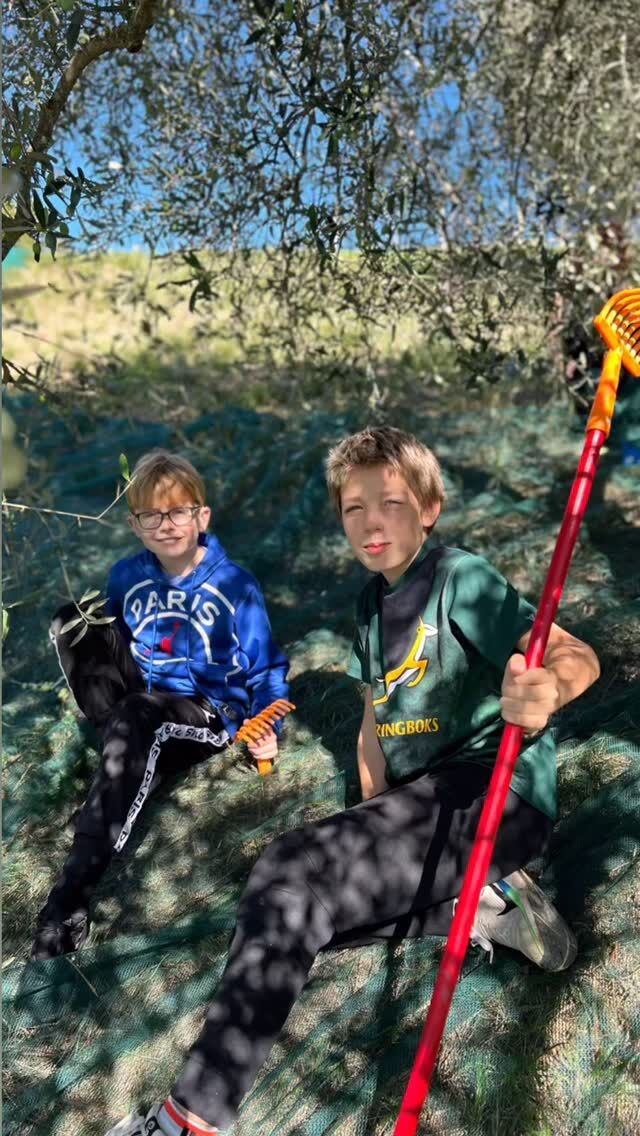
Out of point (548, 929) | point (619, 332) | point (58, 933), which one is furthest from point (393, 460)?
point (58, 933)

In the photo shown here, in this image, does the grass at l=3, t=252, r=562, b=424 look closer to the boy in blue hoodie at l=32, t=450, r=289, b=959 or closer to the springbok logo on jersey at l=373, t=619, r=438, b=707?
the boy in blue hoodie at l=32, t=450, r=289, b=959

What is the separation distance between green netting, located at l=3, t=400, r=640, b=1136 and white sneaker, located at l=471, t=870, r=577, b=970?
65 mm

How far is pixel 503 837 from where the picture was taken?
2.50 m

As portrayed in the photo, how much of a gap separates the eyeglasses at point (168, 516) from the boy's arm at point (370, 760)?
976 millimetres

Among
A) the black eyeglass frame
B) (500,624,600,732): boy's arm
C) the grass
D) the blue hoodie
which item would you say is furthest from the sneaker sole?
the grass

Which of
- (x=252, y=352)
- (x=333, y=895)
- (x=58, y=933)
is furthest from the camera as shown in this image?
(x=252, y=352)

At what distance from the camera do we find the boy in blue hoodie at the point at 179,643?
3.57 m

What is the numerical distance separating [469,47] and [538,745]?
3945 millimetres

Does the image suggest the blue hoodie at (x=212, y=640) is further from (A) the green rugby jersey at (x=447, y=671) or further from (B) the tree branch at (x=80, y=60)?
(B) the tree branch at (x=80, y=60)

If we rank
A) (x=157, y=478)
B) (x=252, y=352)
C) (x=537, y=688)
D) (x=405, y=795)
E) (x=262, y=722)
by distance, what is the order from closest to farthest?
(x=537, y=688), (x=405, y=795), (x=262, y=722), (x=157, y=478), (x=252, y=352)

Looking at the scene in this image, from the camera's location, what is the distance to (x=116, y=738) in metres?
3.29

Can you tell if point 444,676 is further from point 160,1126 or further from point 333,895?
point 160,1126

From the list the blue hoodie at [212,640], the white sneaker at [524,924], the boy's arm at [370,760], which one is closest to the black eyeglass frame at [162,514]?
the blue hoodie at [212,640]

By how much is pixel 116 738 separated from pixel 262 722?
45 centimetres
